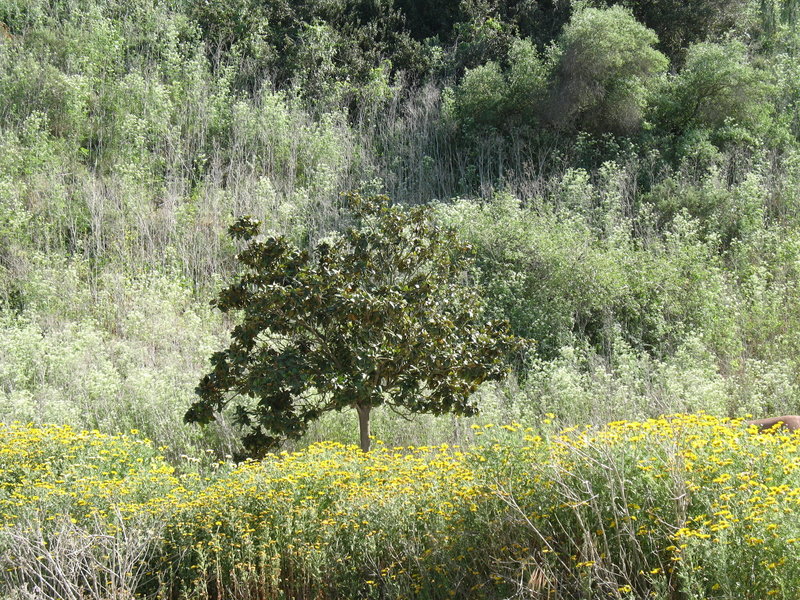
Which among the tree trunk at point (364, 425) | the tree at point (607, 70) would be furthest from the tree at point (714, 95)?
the tree trunk at point (364, 425)

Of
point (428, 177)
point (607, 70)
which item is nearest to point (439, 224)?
point (428, 177)

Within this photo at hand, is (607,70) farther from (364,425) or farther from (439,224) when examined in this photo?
(364,425)

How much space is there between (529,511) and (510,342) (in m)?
2.77

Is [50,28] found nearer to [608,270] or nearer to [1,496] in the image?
[608,270]

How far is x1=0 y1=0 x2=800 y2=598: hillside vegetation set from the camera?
4.53 metres

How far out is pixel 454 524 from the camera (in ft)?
14.9

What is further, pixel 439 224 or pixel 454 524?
pixel 439 224

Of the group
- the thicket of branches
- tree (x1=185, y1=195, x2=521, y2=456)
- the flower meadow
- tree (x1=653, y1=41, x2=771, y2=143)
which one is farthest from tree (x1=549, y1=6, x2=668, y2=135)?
the flower meadow

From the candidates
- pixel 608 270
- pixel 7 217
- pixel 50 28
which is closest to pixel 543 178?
pixel 608 270

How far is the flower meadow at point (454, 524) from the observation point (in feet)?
12.2

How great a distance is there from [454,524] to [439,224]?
8379 mm

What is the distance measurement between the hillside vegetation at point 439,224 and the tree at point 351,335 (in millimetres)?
531

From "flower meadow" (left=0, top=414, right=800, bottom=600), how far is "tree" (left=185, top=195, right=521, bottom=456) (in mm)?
1061

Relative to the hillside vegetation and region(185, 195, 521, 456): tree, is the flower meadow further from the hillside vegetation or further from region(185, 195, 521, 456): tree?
region(185, 195, 521, 456): tree
